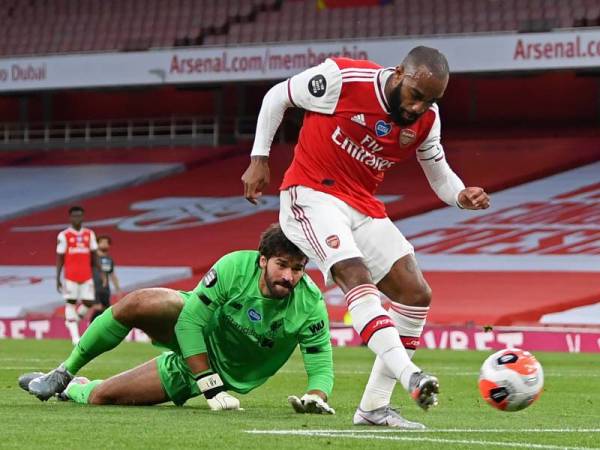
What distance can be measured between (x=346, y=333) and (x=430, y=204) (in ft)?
27.0

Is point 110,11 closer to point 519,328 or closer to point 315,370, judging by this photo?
point 519,328

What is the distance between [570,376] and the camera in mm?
13852

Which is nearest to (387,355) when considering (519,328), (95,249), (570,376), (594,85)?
(570,376)

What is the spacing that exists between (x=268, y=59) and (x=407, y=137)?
896 inches

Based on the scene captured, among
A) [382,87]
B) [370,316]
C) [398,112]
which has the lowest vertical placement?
[370,316]

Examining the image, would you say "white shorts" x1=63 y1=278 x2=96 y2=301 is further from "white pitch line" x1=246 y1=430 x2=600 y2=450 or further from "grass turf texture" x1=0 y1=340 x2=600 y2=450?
"white pitch line" x1=246 y1=430 x2=600 y2=450

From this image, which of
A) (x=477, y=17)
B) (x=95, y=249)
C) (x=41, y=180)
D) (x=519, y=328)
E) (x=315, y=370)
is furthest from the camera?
(x=41, y=180)

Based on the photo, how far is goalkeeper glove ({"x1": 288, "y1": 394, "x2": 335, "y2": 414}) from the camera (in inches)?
319

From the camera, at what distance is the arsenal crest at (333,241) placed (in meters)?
7.27

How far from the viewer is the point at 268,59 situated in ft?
98.6

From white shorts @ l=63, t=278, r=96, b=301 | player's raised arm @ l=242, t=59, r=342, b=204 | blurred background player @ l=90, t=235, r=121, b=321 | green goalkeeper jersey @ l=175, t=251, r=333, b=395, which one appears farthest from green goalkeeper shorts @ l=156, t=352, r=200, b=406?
blurred background player @ l=90, t=235, r=121, b=321

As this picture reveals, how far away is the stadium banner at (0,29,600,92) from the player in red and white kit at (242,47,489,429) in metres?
20.1

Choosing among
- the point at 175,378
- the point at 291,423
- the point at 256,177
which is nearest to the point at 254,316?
the point at 175,378

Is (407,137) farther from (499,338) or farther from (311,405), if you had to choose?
(499,338)
